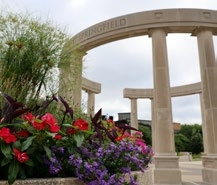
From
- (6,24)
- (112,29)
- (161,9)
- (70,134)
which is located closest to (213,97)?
(161,9)

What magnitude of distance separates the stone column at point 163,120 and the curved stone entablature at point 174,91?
75.3 ft

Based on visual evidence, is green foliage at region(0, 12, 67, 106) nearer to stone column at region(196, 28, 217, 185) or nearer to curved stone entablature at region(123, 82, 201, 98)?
stone column at region(196, 28, 217, 185)

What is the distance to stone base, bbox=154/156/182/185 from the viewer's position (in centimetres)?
1744

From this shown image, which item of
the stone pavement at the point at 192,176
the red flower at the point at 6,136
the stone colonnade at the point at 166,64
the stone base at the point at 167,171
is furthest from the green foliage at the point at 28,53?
the stone pavement at the point at 192,176

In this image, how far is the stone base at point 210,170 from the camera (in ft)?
57.7

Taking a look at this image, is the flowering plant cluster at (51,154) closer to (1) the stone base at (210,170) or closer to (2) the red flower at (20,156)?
(2) the red flower at (20,156)

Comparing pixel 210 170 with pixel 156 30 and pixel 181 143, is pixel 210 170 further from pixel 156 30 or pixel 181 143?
pixel 181 143

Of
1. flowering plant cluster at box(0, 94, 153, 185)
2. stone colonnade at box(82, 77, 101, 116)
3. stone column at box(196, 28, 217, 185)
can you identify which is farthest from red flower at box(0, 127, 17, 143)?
stone colonnade at box(82, 77, 101, 116)

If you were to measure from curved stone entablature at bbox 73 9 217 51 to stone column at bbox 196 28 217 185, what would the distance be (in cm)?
81

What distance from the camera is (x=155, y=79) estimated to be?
775 inches

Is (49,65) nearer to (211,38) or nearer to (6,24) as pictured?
(6,24)

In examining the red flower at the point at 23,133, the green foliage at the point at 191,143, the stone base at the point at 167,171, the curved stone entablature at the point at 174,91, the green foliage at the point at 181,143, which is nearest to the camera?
the red flower at the point at 23,133

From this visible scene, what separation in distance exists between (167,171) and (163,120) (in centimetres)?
368

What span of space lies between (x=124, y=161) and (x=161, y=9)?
60.2 feet
